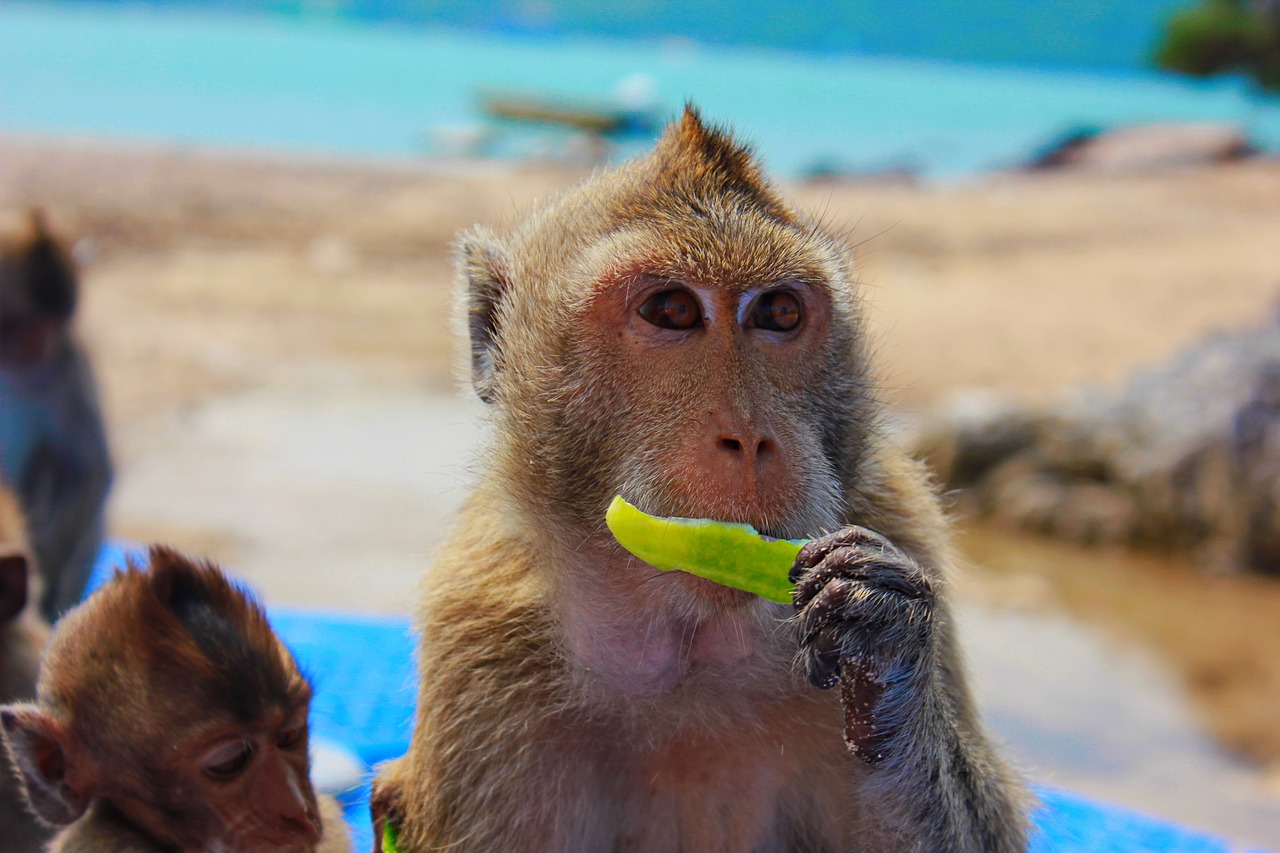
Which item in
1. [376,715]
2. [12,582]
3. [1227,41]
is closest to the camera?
[12,582]

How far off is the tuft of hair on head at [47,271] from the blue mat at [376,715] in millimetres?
1098

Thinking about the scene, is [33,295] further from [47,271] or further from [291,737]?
[291,737]

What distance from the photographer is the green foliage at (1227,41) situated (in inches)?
1243

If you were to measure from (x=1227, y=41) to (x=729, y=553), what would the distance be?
35.5 metres

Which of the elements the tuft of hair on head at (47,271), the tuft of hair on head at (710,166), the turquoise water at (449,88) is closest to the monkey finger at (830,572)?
the tuft of hair on head at (710,166)

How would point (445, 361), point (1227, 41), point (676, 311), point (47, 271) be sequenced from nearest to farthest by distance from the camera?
point (676, 311) → point (47, 271) → point (445, 361) → point (1227, 41)

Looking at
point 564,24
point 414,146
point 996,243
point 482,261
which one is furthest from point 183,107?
point 564,24

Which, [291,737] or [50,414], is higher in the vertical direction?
[291,737]

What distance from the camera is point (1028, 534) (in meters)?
8.03

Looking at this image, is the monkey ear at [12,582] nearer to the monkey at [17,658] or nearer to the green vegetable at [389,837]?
the monkey at [17,658]

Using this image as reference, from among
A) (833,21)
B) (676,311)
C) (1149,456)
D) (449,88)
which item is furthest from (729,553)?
(833,21)

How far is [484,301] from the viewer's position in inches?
95.2

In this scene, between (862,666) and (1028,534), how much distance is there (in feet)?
21.6

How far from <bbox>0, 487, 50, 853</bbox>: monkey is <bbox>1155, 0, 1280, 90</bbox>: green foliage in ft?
113
